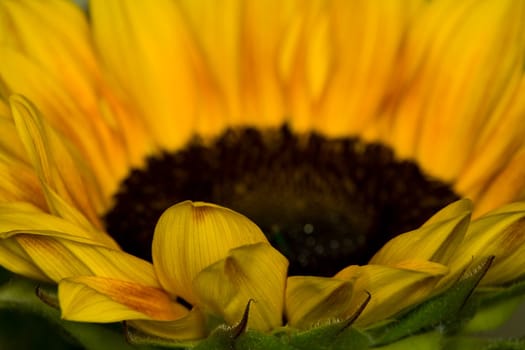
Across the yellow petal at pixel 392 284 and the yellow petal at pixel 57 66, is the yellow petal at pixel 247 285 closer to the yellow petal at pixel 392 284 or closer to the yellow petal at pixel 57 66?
the yellow petal at pixel 392 284

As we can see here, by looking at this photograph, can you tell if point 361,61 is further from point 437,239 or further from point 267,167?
point 437,239

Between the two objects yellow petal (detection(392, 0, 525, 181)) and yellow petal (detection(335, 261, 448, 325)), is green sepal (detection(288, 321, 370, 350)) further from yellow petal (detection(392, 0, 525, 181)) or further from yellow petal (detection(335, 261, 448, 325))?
yellow petal (detection(392, 0, 525, 181))

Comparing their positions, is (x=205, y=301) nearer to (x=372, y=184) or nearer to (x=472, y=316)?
(x=472, y=316)

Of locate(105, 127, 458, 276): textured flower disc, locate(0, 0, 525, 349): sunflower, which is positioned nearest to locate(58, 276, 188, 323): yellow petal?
locate(0, 0, 525, 349): sunflower

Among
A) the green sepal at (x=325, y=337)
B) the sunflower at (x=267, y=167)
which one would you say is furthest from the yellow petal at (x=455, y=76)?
the green sepal at (x=325, y=337)

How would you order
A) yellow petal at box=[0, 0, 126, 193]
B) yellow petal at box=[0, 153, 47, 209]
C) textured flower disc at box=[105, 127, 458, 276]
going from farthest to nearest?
textured flower disc at box=[105, 127, 458, 276] → yellow petal at box=[0, 0, 126, 193] → yellow petal at box=[0, 153, 47, 209]

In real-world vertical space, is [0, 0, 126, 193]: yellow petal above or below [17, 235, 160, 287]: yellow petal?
above

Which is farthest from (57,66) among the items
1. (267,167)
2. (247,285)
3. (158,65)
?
(247,285)

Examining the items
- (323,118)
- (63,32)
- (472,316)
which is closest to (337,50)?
(323,118)
